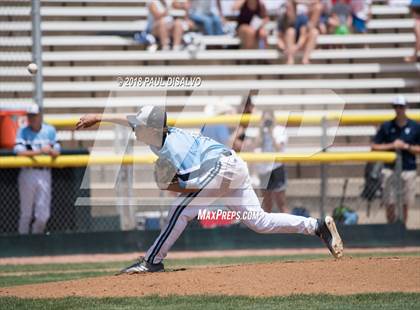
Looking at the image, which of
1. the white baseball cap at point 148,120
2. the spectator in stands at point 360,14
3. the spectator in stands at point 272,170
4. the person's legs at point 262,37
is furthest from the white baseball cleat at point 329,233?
the spectator in stands at point 360,14

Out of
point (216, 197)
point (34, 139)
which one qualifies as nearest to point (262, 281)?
point (216, 197)

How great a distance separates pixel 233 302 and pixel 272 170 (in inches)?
284

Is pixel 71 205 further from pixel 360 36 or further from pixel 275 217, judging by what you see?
pixel 360 36

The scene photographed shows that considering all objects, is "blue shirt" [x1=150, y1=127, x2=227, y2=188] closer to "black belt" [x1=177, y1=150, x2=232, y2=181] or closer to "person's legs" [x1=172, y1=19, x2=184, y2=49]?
"black belt" [x1=177, y1=150, x2=232, y2=181]

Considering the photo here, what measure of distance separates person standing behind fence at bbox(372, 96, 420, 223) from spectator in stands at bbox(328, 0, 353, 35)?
5303mm

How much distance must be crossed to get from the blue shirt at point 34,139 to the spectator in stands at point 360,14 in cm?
823

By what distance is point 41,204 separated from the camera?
48.2 ft

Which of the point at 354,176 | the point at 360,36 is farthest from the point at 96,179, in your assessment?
the point at 360,36

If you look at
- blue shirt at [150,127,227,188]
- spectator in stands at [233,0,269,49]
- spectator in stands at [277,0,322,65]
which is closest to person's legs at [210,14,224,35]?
spectator in stands at [233,0,269,49]

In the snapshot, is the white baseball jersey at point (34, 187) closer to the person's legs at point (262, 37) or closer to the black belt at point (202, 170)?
the black belt at point (202, 170)

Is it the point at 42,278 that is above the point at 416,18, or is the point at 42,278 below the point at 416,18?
below

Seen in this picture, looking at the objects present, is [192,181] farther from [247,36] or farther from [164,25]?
[247,36]

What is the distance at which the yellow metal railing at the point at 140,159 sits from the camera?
14578mm

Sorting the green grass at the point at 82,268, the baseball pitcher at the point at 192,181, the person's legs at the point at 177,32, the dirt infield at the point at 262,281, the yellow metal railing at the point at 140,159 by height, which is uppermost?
the baseball pitcher at the point at 192,181
